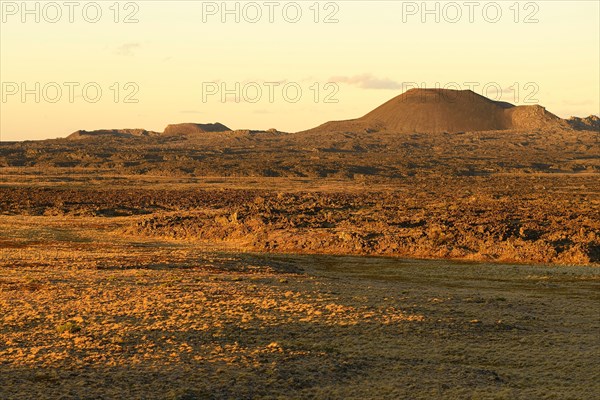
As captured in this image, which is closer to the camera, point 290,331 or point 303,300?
point 290,331

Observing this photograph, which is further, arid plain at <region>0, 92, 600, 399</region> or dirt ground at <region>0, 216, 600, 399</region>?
arid plain at <region>0, 92, 600, 399</region>

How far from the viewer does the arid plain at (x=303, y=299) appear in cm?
1741

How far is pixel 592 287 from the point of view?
31203 mm

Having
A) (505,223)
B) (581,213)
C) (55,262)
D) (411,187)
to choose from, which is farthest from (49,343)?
(411,187)

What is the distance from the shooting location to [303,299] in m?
26.2

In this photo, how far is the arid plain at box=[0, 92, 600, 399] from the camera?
17406 mm

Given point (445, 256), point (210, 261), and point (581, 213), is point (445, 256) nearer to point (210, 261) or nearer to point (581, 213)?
point (210, 261)

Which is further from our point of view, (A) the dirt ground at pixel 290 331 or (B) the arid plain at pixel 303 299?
(B) the arid plain at pixel 303 299

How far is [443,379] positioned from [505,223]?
31340 millimetres

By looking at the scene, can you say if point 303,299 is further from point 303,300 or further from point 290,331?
point 290,331

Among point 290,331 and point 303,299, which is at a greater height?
point 303,299

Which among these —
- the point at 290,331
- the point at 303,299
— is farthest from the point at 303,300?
the point at 290,331

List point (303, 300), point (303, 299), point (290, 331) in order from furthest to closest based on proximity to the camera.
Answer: point (303, 299)
point (303, 300)
point (290, 331)

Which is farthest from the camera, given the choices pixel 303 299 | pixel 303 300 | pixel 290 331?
pixel 303 299
